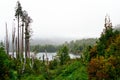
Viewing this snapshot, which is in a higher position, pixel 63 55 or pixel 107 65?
pixel 63 55

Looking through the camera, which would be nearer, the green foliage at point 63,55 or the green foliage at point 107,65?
the green foliage at point 107,65

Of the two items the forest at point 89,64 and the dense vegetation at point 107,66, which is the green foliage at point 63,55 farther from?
the dense vegetation at point 107,66

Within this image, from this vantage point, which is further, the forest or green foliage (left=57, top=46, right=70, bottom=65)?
green foliage (left=57, top=46, right=70, bottom=65)

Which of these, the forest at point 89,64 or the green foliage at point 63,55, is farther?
the green foliage at point 63,55

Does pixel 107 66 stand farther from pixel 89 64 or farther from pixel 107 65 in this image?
pixel 89 64

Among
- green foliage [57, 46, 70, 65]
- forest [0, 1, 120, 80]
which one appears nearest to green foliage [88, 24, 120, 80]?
forest [0, 1, 120, 80]

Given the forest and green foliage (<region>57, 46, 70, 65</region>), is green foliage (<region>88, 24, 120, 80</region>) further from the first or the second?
green foliage (<region>57, 46, 70, 65</region>)

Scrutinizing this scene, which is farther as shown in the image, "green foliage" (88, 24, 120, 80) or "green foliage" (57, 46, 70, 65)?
"green foliage" (57, 46, 70, 65)

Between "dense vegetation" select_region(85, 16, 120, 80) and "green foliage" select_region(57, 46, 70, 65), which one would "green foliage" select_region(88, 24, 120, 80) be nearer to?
"dense vegetation" select_region(85, 16, 120, 80)

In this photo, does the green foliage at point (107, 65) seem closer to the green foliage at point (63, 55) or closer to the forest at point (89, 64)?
the forest at point (89, 64)

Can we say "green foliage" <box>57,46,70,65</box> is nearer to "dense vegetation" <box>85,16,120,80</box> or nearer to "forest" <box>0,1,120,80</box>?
"forest" <box>0,1,120,80</box>

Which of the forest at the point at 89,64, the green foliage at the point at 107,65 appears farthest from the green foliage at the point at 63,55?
the green foliage at the point at 107,65

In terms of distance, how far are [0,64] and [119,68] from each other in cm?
1101

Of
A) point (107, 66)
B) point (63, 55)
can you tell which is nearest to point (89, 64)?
point (107, 66)
